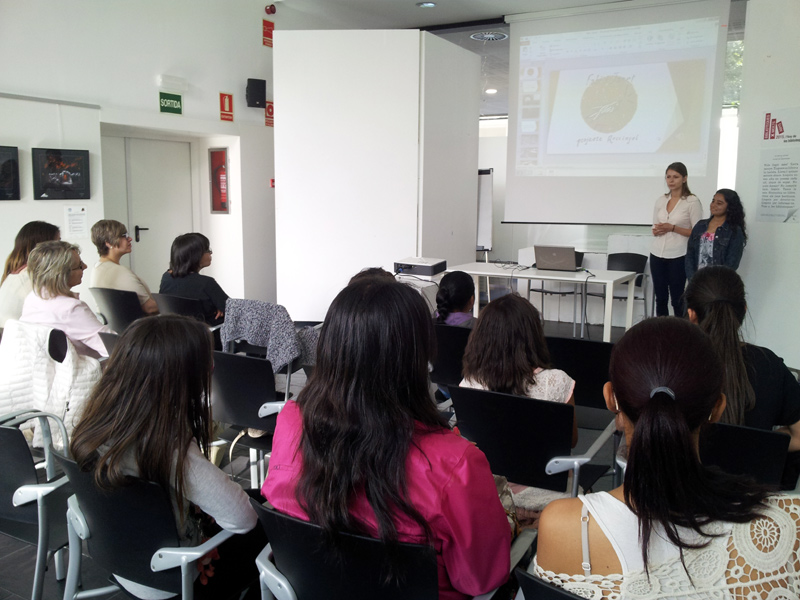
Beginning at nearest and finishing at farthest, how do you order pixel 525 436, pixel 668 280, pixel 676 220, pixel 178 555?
pixel 178 555 < pixel 525 436 < pixel 676 220 < pixel 668 280

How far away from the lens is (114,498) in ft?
4.63

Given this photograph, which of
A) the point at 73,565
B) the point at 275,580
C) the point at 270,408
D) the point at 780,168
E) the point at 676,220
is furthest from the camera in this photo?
the point at 676,220

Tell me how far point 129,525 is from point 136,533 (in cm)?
3

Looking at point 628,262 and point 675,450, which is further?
point 628,262

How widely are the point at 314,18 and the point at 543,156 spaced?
10.2 feet

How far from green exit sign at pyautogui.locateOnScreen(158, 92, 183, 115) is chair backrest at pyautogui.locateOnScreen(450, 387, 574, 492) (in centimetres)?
490

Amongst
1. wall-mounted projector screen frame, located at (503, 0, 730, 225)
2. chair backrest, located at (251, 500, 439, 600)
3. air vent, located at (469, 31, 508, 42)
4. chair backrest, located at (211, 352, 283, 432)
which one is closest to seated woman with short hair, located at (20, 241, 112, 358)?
chair backrest, located at (211, 352, 283, 432)

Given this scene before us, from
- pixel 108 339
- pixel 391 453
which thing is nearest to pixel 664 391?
pixel 391 453

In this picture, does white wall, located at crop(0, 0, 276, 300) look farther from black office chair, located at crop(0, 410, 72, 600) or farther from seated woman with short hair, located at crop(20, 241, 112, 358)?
black office chair, located at crop(0, 410, 72, 600)

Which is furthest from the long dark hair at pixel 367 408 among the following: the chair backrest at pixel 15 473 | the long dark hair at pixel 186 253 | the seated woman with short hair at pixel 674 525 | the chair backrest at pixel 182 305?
the long dark hair at pixel 186 253

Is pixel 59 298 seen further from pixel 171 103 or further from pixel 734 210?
pixel 734 210

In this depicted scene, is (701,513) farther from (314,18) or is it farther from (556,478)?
(314,18)

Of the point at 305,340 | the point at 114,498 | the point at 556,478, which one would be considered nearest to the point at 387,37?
the point at 305,340

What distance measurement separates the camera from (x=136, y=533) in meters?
1.45
